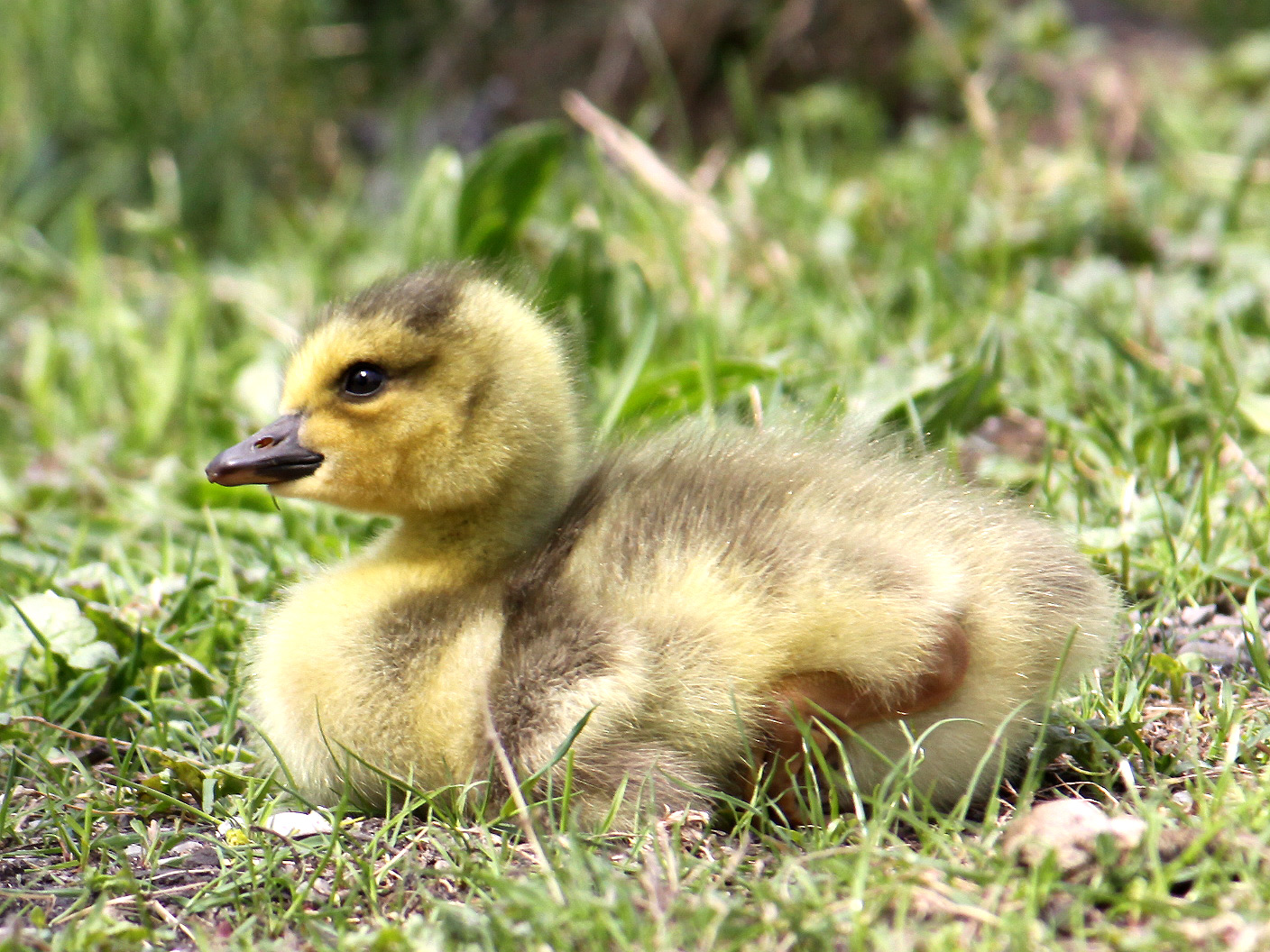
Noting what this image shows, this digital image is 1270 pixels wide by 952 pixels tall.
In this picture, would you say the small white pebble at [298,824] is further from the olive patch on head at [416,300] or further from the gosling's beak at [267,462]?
the olive patch on head at [416,300]

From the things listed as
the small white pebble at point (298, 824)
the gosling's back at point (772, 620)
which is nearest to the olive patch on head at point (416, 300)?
the gosling's back at point (772, 620)

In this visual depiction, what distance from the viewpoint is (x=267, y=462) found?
2.44m

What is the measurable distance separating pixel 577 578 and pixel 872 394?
4.35 feet

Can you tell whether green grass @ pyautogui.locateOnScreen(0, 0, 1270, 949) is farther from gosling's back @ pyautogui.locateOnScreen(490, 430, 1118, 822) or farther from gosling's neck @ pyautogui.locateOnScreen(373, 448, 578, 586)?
gosling's neck @ pyautogui.locateOnScreen(373, 448, 578, 586)

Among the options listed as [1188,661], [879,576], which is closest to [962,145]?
[1188,661]

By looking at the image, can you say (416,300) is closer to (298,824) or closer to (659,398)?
(298,824)

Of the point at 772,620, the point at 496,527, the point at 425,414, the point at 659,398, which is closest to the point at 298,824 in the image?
the point at 496,527

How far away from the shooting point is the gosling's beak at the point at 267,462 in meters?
2.44

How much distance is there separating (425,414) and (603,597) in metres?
0.46

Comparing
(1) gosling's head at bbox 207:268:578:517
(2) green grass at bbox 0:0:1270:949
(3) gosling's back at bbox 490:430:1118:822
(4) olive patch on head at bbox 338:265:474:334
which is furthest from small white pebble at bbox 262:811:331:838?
(4) olive patch on head at bbox 338:265:474:334

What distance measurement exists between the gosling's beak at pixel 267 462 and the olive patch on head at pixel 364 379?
13 centimetres

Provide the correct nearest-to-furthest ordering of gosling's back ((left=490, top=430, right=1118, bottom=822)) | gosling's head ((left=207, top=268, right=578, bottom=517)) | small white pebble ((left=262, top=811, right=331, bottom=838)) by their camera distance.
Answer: gosling's back ((left=490, top=430, right=1118, bottom=822)), small white pebble ((left=262, top=811, right=331, bottom=838)), gosling's head ((left=207, top=268, right=578, bottom=517))

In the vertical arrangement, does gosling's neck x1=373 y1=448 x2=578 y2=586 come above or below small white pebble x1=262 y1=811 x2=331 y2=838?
above

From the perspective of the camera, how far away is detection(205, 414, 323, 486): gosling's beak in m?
2.44
